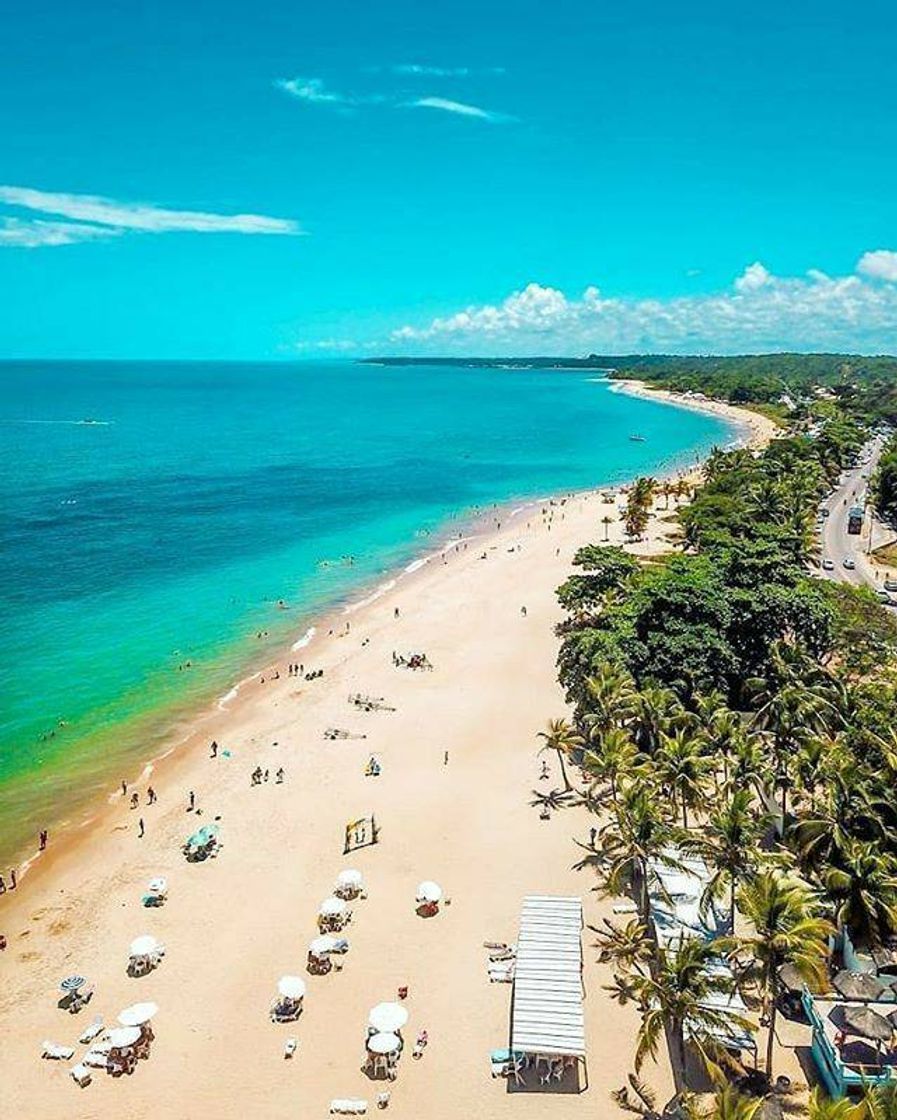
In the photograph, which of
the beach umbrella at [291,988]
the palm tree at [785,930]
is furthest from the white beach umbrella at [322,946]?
the palm tree at [785,930]

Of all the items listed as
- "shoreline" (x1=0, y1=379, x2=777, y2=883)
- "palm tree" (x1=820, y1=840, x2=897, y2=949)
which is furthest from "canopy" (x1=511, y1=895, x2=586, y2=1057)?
"shoreline" (x1=0, y1=379, x2=777, y2=883)

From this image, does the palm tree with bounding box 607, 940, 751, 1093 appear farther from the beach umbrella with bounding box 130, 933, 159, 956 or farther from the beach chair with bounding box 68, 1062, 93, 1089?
the beach umbrella with bounding box 130, 933, 159, 956

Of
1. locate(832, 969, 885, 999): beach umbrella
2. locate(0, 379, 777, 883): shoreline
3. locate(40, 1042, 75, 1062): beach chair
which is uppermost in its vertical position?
locate(832, 969, 885, 999): beach umbrella

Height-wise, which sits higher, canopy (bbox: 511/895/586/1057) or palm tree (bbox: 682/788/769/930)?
palm tree (bbox: 682/788/769/930)

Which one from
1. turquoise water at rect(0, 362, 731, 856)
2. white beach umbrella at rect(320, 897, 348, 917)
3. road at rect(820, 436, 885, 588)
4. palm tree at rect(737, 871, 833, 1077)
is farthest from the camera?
road at rect(820, 436, 885, 588)

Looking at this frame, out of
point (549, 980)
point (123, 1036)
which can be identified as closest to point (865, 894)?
point (549, 980)

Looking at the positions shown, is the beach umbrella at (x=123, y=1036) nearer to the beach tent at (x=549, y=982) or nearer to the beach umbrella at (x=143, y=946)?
the beach umbrella at (x=143, y=946)

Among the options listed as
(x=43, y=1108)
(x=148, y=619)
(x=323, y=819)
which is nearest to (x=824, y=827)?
(x=323, y=819)
